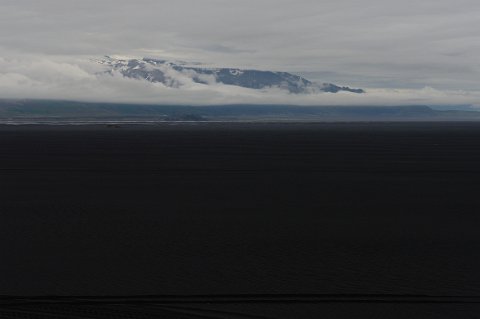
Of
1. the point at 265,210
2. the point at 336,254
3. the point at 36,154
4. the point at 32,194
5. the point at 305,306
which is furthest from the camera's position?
the point at 36,154

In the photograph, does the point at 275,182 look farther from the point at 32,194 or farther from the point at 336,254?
the point at 336,254

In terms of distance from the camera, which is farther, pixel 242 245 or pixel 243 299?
pixel 242 245

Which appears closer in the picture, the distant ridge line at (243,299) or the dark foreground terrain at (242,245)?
the distant ridge line at (243,299)

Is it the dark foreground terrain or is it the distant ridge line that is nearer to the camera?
the distant ridge line

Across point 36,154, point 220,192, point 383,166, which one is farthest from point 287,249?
point 36,154

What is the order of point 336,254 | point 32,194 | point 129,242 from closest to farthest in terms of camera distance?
point 336,254 < point 129,242 < point 32,194

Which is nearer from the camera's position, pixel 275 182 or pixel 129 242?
pixel 129 242

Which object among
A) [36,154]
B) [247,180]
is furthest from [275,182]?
[36,154]
